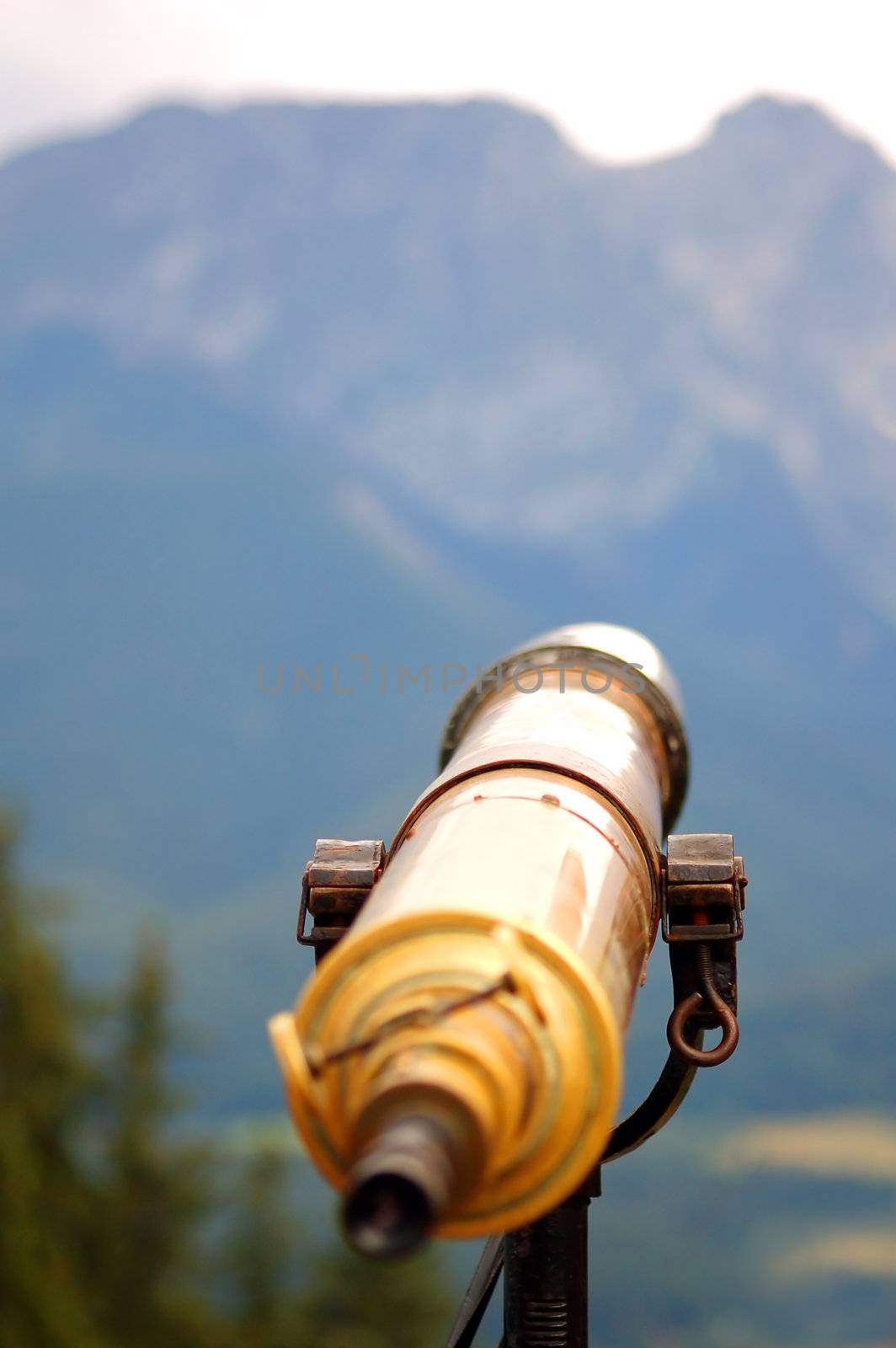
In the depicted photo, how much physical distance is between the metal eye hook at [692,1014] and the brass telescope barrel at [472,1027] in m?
0.40

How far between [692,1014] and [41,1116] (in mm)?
7141

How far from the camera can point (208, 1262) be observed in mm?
9109

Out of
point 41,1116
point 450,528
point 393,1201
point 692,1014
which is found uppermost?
point 450,528

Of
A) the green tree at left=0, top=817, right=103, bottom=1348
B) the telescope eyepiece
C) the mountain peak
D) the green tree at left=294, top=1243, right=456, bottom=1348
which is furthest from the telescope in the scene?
the mountain peak

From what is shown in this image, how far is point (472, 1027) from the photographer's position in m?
1.23

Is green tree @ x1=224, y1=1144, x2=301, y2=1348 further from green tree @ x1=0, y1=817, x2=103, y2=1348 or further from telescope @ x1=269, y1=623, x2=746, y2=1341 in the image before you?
telescope @ x1=269, y1=623, x2=746, y2=1341

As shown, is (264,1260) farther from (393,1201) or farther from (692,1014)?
(393,1201)

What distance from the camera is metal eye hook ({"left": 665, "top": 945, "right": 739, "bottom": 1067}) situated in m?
2.24

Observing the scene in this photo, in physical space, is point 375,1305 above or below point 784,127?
below

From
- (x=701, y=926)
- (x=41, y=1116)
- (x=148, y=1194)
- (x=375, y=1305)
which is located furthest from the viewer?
(x=148, y=1194)

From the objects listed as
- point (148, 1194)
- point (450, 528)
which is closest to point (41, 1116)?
point (148, 1194)

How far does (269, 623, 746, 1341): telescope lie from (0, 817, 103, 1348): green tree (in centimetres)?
636

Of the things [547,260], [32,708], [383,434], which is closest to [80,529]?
[32,708]

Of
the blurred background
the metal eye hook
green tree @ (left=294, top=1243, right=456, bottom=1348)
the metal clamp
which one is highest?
the blurred background
